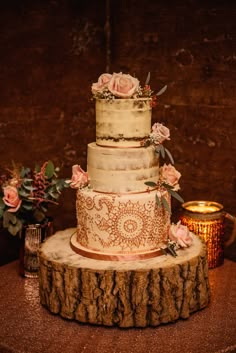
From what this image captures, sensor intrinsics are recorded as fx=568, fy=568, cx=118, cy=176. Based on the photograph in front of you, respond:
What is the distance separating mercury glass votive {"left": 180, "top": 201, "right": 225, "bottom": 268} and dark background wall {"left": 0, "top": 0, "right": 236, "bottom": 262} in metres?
0.21

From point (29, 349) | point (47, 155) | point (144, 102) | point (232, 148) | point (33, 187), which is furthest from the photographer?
point (47, 155)

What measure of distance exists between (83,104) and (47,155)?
15.2 inches

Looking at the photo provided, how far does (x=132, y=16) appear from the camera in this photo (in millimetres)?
3285

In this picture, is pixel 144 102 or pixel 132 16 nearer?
pixel 144 102

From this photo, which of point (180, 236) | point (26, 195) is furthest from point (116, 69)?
point (180, 236)

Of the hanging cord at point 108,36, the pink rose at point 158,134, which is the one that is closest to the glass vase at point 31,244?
the pink rose at point 158,134

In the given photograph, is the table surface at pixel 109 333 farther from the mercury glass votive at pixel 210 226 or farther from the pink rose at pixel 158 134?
the pink rose at pixel 158 134

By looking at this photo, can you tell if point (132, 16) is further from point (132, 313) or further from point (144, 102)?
point (132, 313)

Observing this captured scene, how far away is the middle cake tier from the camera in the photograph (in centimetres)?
236

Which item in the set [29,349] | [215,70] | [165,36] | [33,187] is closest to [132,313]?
[29,349]

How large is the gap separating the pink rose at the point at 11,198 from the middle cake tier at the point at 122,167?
49cm

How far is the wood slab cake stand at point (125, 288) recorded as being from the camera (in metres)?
2.28

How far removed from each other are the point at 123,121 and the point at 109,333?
87cm

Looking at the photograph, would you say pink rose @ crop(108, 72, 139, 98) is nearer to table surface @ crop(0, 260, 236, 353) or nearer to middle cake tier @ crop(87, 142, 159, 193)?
middle cake tier @ crop(87, 142, 159, 193)
